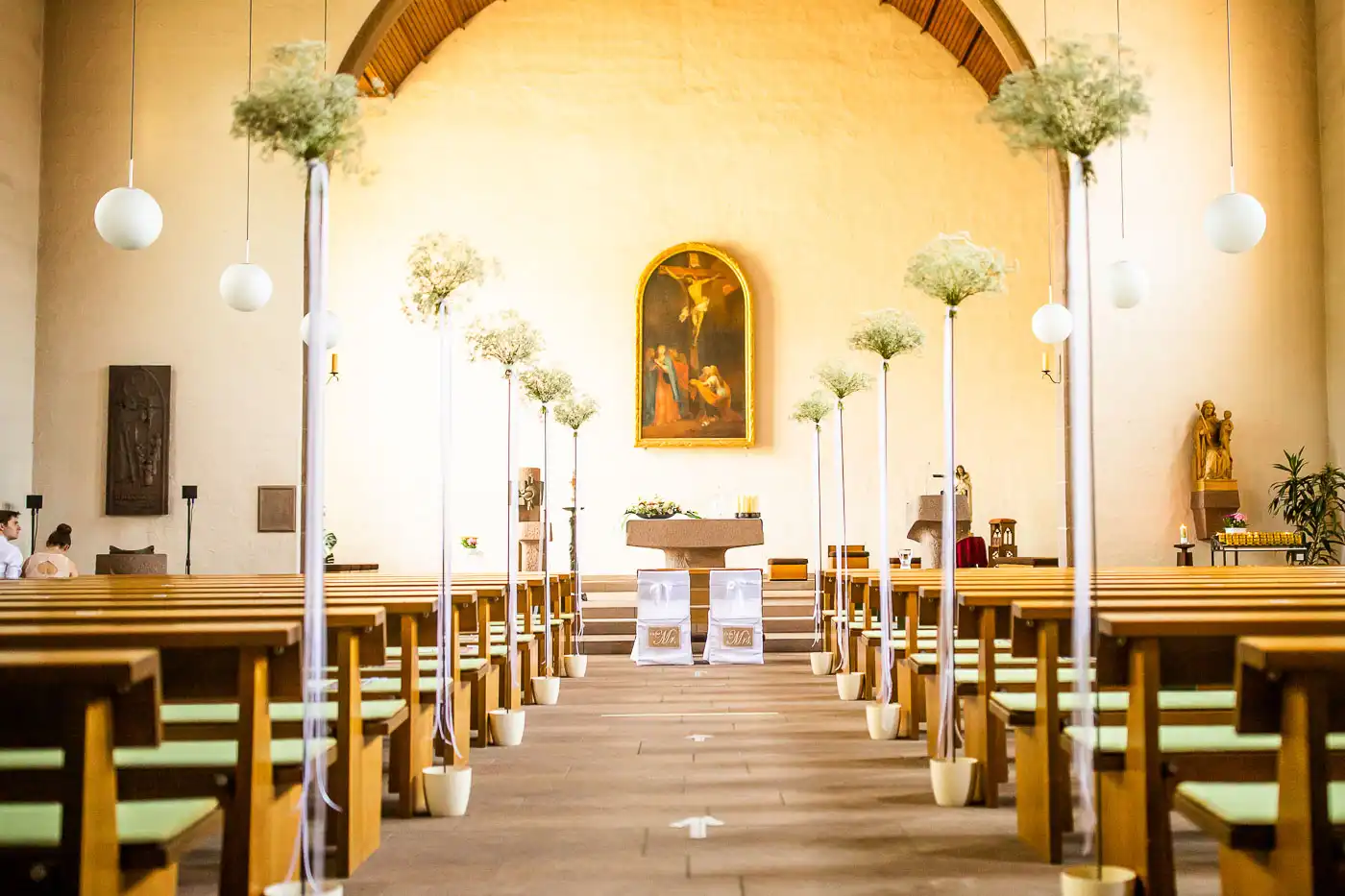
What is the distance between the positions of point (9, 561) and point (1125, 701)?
6.77m

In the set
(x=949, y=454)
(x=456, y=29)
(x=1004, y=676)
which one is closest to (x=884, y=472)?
(x=949, y=454)

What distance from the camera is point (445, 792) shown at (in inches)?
148

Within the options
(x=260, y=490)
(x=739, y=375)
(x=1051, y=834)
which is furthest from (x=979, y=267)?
(x=739, y=375)

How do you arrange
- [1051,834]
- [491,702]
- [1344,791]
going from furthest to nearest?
[491,702] < [1051,834] < [1344,791]

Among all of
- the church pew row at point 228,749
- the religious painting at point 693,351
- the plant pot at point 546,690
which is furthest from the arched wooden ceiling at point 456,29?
the church pew row at point 228,749

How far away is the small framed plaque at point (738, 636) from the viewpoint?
8484 millimetres

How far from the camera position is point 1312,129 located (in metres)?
10.3

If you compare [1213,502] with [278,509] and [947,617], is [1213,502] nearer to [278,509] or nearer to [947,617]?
[947,617]

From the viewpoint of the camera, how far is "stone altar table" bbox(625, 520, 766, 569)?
946 cm

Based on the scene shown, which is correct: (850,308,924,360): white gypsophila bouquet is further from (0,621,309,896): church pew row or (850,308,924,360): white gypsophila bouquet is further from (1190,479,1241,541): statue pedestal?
(1190,479,1241,541): statue pedestal

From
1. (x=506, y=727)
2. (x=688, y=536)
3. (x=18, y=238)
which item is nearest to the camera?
(x=506, y=727)

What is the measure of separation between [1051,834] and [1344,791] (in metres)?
1.04

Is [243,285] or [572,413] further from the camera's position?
[572,413]

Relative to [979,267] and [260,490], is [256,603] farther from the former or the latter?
[260,490]
